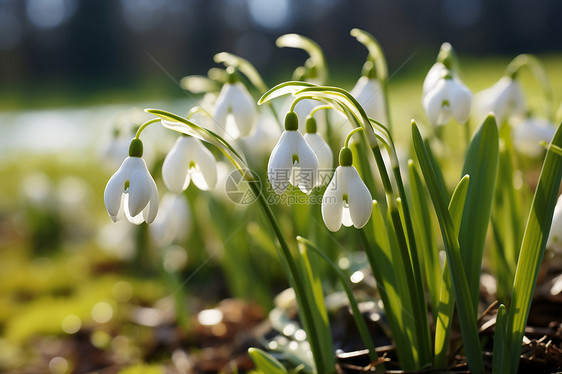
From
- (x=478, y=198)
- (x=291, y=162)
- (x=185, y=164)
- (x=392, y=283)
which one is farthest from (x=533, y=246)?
(x=185, y=164)

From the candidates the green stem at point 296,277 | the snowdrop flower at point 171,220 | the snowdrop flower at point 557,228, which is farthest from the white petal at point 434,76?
the snowdrop flower at point 171,220

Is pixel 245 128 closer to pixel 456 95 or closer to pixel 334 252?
pixel 456 95

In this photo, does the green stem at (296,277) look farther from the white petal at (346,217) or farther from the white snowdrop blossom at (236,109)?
the white snowdrop blossom at (236,109)

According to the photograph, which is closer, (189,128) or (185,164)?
(189,128)

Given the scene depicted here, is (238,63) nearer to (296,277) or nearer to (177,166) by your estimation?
(177,166)

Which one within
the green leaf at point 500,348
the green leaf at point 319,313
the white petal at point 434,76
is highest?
the white petal at point 434,76

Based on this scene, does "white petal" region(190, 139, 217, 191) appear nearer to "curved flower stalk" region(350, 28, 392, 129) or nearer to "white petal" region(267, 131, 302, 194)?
"white petal" region(267, 131, 302, 194)
